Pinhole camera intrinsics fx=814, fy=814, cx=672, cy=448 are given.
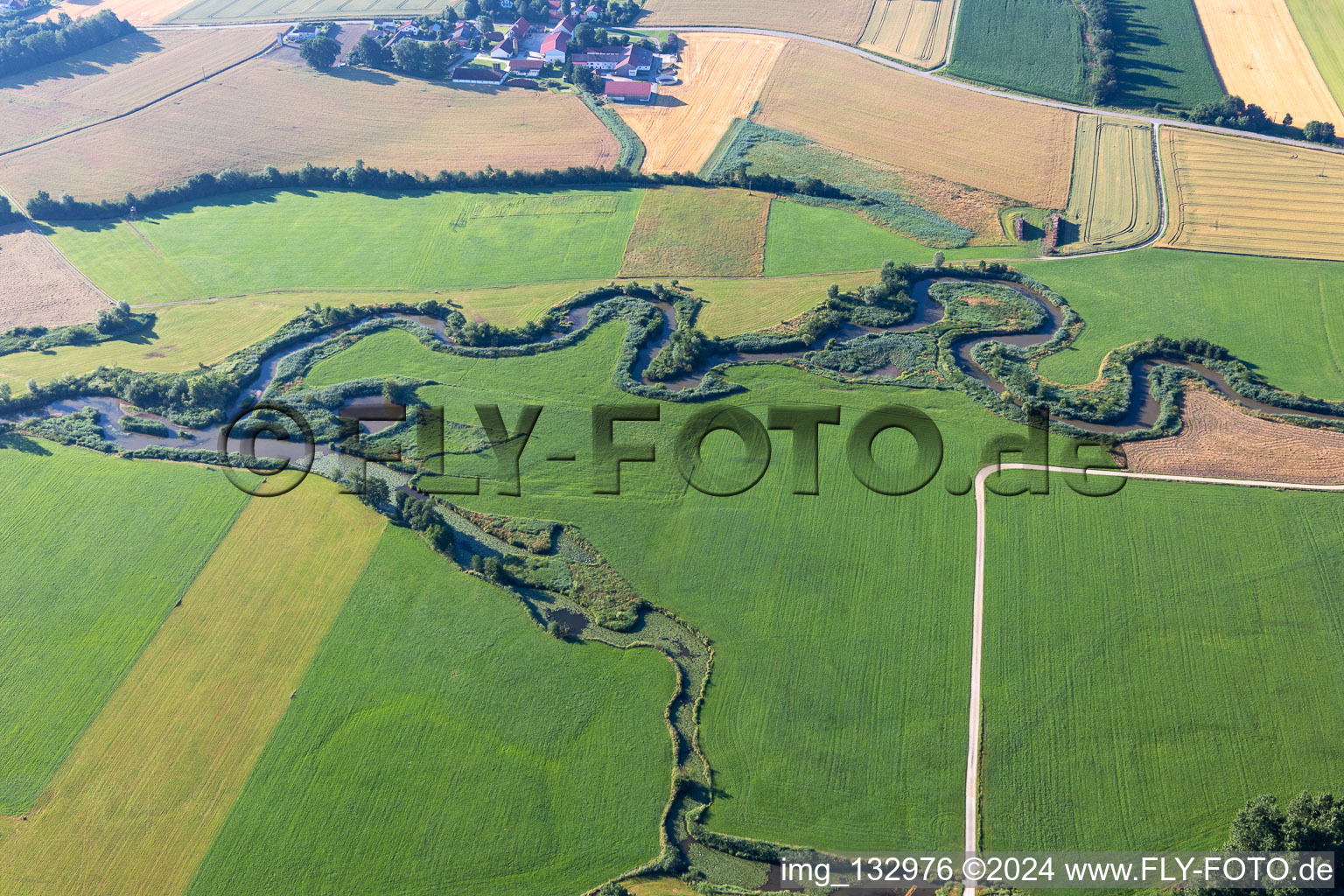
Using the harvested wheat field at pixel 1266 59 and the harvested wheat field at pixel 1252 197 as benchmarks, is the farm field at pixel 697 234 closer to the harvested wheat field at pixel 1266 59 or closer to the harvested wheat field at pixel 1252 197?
the harvested wheat field at pixel 1252 197

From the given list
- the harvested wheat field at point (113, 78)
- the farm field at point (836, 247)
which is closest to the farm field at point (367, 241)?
the farm field at point (836, 247)

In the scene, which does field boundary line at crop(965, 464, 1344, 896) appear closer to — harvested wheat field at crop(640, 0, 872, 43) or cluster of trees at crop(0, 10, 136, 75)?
harvested wheat field at crop(640, 0, 872, 43)

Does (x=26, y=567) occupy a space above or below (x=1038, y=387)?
below

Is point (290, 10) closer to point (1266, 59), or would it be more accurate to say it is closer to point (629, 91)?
point (629, 91)

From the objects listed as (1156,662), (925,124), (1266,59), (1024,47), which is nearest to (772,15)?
(1024,47)

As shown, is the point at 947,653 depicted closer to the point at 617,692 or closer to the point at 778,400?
the point at 617,692

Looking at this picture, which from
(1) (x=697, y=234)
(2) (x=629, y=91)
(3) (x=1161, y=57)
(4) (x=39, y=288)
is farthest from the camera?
A: (2) (x=629, y=91)

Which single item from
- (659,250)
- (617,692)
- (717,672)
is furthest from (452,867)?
(659,250)
